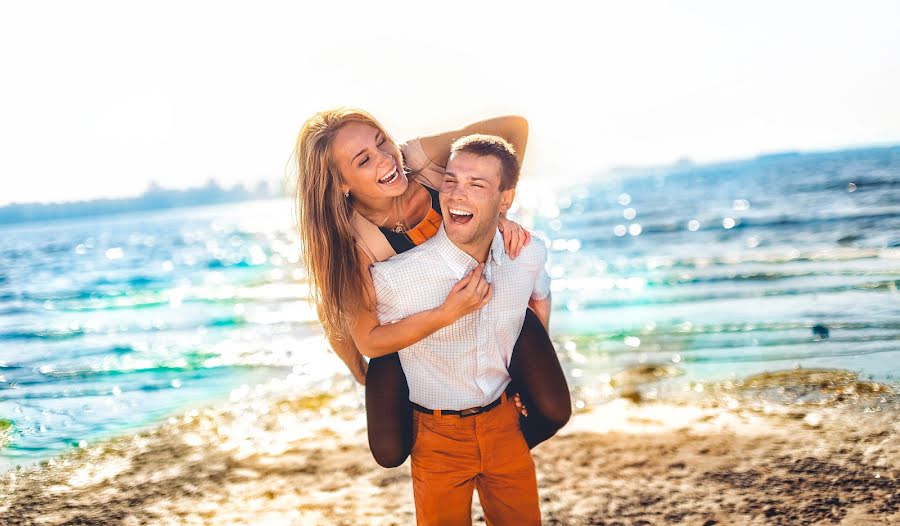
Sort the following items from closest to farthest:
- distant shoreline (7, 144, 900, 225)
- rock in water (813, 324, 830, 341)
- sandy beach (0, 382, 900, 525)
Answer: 1. sandy beach (0, 382, 900, 525)
2. rock in water (813, 324, 830, 341)
3. distant shoreline (7, 144, 900, 225)

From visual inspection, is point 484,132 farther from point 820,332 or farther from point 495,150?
point 820,332

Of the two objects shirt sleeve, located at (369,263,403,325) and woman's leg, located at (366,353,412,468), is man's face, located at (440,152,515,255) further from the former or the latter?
woman's leg, located at (366,353,412,468)

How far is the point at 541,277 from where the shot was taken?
3156mm

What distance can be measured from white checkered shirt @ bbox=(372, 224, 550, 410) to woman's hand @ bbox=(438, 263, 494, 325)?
0.10 m

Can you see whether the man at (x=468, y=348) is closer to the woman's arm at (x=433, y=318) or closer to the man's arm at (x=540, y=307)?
the woman's arm at (x=433, y=318)

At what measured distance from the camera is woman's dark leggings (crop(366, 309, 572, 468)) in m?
2.90

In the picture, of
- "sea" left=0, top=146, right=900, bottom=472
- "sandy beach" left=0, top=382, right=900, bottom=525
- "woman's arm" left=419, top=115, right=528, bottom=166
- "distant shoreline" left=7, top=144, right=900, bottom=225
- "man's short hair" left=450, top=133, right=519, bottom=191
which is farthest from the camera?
"distant shoreline" left=7, top=144, right=900, bottom=225

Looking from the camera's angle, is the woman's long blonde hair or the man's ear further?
the man's ear

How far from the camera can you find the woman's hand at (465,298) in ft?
8.71

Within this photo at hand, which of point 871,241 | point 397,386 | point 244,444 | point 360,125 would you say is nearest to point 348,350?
point 397,386

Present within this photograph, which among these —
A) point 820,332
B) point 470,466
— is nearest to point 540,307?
point 470,466

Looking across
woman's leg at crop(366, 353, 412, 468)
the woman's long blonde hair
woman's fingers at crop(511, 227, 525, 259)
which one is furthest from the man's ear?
woman's leg at crop(366, 353, 412, 468)

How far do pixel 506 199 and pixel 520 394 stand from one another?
0.81 metres

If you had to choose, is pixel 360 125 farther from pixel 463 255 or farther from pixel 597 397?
pixel 597 397
